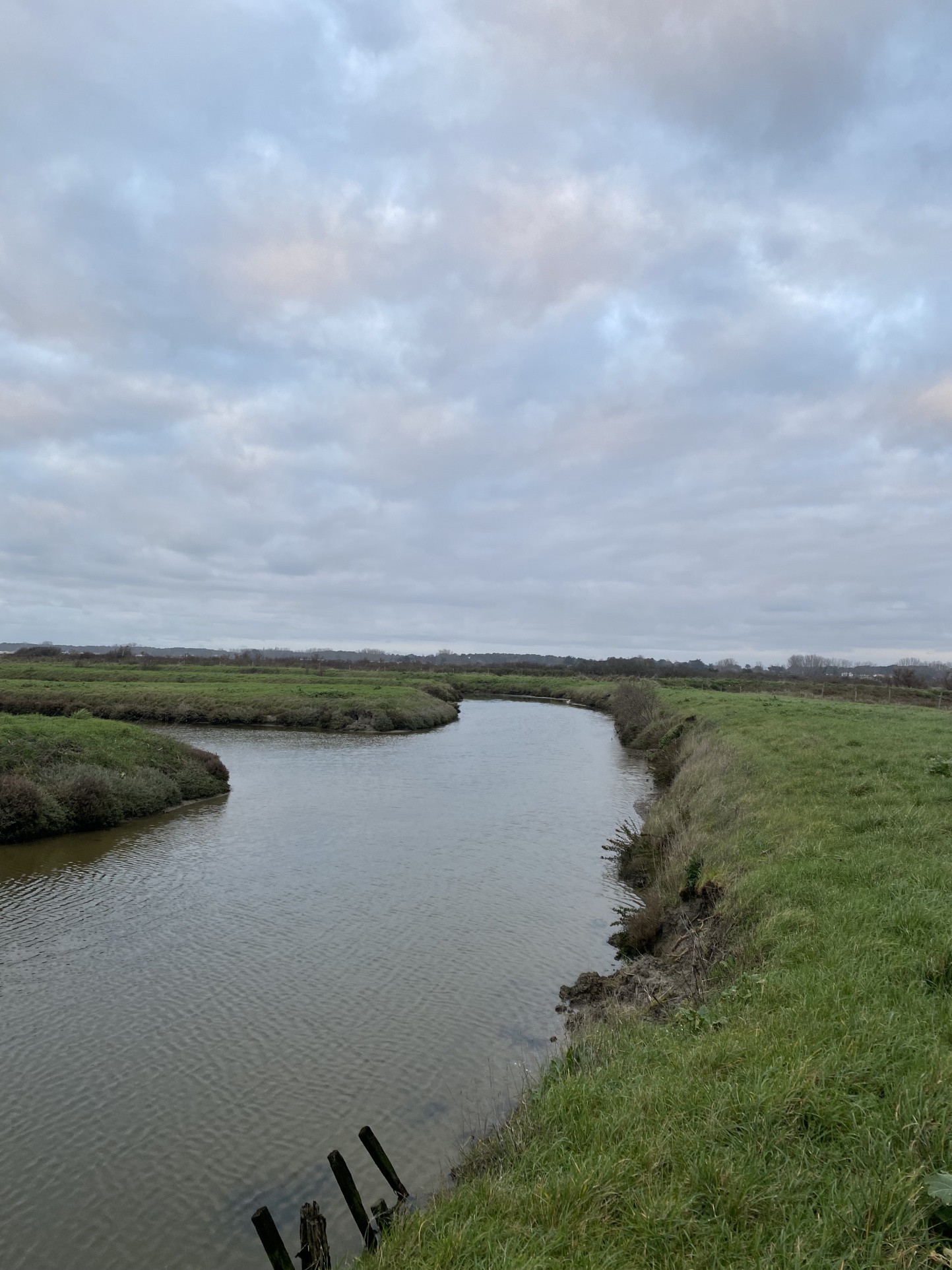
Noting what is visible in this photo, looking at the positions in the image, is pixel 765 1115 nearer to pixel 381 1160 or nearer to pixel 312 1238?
pixel 381 1160

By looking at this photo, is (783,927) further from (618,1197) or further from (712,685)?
(712,685)

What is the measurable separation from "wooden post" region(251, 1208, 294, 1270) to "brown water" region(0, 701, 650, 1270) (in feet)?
5.81

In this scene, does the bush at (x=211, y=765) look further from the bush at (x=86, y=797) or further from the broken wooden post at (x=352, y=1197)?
the broken wooden post at (x=352, y=1197)

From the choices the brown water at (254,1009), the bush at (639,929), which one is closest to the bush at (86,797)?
the brown water at (254,1009)

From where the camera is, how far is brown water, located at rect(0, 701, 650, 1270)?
22.2 feet

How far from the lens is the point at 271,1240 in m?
4.57

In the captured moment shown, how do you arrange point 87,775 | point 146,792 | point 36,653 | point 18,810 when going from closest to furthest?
point 18,810 → point 87,775 → point 146,792 → point 36,653

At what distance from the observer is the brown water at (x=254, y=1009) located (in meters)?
6.78

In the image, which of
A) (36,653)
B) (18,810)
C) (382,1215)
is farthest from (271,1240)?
(36,653)

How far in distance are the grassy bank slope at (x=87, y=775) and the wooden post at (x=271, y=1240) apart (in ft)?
55.6

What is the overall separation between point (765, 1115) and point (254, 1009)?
7.55 meters

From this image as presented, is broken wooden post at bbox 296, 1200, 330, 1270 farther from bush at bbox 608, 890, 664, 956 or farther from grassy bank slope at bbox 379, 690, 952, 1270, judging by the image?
bush at bbox 608, 890, 664, 956

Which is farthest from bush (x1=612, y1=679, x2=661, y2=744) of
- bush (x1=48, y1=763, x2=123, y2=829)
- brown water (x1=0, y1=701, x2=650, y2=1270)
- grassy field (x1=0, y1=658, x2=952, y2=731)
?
bush (x1=48, y1=763, x2=123, y2=829)

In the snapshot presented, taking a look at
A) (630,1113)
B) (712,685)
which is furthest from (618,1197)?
(712,685)
